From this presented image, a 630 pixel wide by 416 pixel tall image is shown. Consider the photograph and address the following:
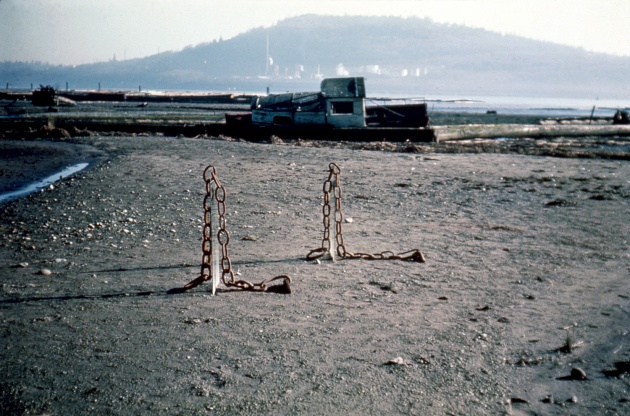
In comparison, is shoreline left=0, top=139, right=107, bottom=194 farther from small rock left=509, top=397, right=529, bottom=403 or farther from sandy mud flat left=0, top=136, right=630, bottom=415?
small rock left=509, top=397, right=529, bottom=403

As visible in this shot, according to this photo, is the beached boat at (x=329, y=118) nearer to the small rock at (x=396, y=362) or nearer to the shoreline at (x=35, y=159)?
the shoreline at (x=35, y=159)

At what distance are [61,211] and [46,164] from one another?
9.18m

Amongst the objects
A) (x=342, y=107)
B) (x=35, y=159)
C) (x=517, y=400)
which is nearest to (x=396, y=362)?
(x=517, y=400)

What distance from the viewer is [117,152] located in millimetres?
20703

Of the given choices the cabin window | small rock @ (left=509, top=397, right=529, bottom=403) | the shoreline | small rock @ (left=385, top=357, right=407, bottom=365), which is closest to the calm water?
the shoreline

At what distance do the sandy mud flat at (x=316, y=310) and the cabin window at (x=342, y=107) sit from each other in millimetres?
17062

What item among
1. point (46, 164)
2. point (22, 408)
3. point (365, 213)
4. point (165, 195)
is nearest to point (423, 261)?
point (365, 213)

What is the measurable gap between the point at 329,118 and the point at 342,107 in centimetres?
88

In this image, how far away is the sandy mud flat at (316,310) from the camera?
13.6ft

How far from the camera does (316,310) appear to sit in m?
5.79

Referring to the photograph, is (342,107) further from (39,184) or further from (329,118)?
(39,184)

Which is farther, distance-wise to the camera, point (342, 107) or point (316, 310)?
point (342, 107)

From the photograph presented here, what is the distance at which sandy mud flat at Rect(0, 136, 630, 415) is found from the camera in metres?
4.14

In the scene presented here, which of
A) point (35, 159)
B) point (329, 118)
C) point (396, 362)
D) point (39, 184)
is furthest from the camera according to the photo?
point (329, 118)
